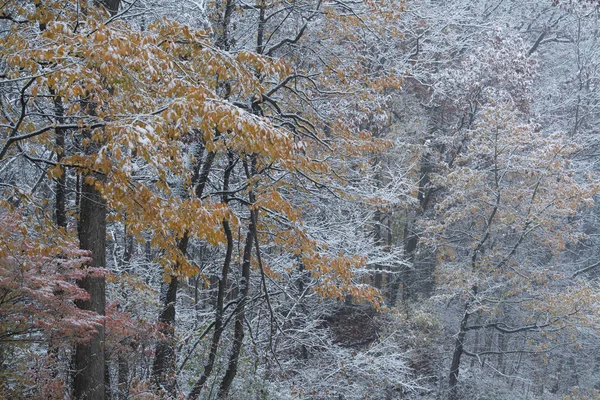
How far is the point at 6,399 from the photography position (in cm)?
491

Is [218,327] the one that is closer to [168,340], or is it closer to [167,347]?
[167,347]

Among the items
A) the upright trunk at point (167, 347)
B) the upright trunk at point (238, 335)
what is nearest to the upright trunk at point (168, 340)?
the upright trunk at point (167, 347)

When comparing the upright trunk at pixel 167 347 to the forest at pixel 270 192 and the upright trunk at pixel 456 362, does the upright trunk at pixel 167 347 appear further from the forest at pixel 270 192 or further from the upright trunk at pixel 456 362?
the upright trunk at pixel 456 362

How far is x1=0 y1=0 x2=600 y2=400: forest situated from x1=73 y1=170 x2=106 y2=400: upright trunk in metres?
0.02

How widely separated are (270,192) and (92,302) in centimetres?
239

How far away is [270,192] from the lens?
6.48m

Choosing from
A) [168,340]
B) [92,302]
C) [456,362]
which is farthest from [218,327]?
[456,362]

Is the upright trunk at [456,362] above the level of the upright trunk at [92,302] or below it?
below

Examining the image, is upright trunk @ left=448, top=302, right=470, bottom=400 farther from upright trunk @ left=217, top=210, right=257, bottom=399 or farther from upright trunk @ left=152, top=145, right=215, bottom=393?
upright trunk @ left=152, top=145, right=215, bottom=393

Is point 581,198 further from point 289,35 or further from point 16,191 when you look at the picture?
point 16,191

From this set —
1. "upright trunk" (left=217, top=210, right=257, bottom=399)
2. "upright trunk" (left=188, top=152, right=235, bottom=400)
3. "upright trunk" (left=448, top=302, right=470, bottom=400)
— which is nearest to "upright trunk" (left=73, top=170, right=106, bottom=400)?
"upright trunk" (left=188, top=152, right=235, bottom=400)

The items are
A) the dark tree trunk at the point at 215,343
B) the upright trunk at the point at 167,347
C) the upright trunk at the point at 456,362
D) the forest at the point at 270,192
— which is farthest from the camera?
the upright trunk at the point at 456,362

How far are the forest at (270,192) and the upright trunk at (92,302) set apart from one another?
0.9 inches

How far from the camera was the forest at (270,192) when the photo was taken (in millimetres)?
4516
